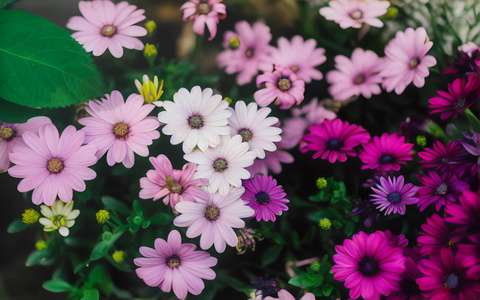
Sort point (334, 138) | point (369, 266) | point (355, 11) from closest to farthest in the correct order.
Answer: point (369, 266) < point (334, 138) < point (355, 11)

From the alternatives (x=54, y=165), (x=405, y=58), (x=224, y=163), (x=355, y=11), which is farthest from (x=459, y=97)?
(x=54, y=165)

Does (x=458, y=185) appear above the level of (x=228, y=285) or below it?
above

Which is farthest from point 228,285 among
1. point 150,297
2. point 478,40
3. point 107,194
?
point 478,40

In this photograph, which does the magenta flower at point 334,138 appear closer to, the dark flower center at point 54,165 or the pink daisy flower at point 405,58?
the pink daisy flower at point 405,58

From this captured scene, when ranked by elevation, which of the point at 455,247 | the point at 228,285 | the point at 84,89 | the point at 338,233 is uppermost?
the point at 84,89

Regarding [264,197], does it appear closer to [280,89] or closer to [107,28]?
[280,89]

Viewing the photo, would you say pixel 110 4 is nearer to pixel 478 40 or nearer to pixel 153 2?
pixel 153 2

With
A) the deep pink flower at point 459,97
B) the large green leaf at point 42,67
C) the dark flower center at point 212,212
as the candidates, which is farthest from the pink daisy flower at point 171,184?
the deep pink flower at point 459,97
